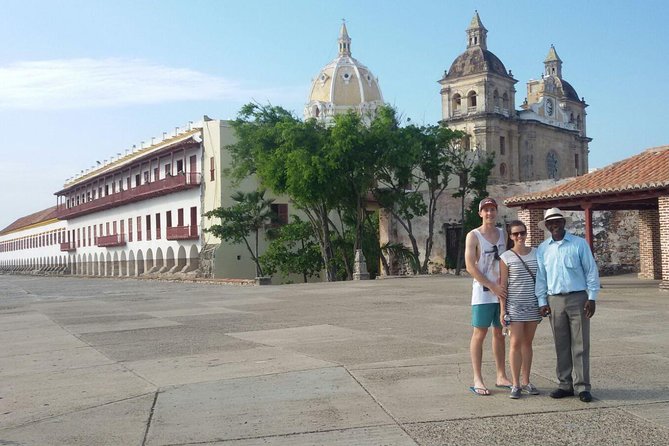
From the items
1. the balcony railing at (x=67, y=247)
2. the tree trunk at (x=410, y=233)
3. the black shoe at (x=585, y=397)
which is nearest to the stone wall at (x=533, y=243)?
the tree trunk at (x=410, y=233)

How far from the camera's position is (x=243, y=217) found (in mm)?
40469

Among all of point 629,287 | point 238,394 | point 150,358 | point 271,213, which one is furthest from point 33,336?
point 271,213

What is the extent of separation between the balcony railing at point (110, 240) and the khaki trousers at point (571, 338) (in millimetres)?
56551

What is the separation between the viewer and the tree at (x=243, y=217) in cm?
3997

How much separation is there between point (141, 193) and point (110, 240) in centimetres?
940

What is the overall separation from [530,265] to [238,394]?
9.02 feet

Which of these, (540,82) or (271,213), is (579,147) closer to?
(540,82)

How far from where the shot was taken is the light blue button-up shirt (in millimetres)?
5977

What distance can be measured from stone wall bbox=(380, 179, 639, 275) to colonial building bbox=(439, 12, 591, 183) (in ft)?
117

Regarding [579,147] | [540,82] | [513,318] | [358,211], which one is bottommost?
[513,318]

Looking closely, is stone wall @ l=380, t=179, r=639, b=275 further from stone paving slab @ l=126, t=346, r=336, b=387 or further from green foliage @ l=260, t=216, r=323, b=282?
stone paving slab @ l=126, t=346, r=336, b=387

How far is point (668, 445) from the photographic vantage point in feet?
15.2

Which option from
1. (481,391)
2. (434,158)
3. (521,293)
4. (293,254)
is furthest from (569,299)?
(293,254)

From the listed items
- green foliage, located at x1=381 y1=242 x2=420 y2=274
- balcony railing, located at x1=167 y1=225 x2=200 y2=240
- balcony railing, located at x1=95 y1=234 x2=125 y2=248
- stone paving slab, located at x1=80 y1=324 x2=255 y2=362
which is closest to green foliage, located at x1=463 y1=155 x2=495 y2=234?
green foliage, located at x1=381 y1=242 x2=420 y2=274
